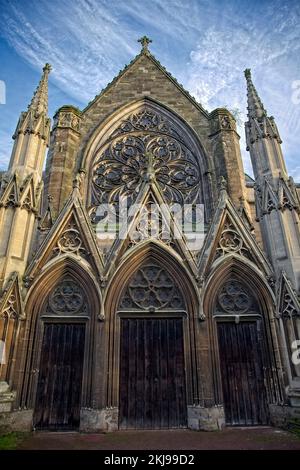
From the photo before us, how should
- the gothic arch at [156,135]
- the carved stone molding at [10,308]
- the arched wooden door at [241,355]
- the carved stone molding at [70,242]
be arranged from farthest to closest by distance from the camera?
1. the gothic arch at [156,135]
2. the carved stone molding at [70,242]
3. the arched wooden door at [241,355]
4. the carved stone molding at [10,308]

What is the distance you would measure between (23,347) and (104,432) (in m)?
2.90

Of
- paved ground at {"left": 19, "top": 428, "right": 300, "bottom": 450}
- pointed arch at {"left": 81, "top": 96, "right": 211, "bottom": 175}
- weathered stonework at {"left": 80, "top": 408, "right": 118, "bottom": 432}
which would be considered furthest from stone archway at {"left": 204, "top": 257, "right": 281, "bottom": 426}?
pointed arch at {"left": 81, "top": 96, "right": 211, "bottom": 175}

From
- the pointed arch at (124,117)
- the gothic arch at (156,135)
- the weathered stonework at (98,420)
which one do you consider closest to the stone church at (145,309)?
the weathered stonework at (98,420)

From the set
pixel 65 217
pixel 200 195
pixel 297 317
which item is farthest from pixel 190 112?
pixel 297 317

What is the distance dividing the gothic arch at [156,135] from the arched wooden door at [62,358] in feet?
14.5

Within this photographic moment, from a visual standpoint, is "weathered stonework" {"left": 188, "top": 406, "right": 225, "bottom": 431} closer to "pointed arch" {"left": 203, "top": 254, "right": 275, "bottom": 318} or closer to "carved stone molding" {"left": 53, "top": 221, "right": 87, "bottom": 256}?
"pointed arch" {"left": 203, "top": 254, "right": 275, "bottom": 318}

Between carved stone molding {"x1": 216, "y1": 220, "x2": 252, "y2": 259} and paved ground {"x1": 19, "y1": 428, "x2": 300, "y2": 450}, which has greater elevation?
carved stone molding {"x1": 216, "y1": 220, "x2": 252, "y2": 259}

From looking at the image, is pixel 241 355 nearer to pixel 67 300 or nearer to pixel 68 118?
pixel 67 300

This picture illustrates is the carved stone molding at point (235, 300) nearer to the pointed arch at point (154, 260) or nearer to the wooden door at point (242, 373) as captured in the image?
the wooden door at point (242, 373)

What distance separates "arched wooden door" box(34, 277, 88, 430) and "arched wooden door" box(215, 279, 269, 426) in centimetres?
383

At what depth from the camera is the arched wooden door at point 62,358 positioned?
25.7 ft

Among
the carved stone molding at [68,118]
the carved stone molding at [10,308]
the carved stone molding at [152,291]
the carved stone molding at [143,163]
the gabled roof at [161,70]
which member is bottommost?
the carved stone molding at [10,308]

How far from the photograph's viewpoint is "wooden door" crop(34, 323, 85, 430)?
7.78 metres

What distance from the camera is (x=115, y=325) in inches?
337
